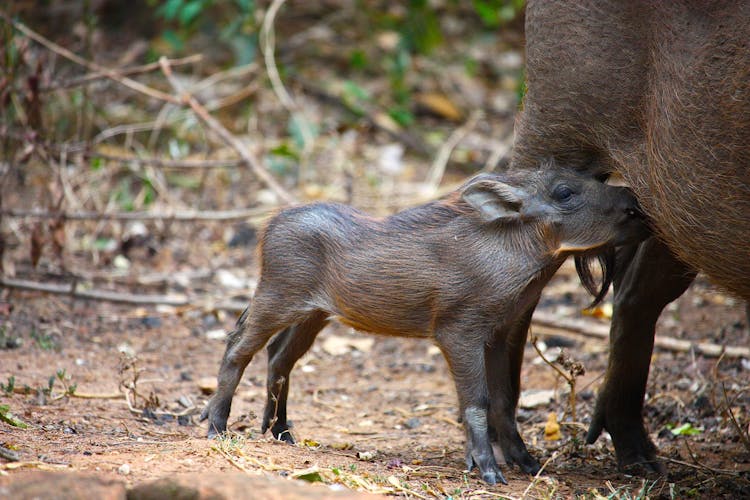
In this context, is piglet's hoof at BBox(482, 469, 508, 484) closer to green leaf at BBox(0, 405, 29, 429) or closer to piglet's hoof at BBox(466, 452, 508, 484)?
piglet's hoof at BBox(466, 452, 508, 484)

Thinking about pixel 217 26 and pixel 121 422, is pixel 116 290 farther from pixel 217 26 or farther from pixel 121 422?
pixel 217 26

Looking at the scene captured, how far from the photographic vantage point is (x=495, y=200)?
159 inches

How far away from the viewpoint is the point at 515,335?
456 cm

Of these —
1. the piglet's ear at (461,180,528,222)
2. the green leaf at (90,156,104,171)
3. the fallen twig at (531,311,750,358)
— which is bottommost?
the fallen twig at (531,311,750,358)

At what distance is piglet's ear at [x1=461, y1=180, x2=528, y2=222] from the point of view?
4016 mm

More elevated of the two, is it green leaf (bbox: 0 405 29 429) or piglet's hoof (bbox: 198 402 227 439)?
green leaf (bbox: 0 405 29 429)

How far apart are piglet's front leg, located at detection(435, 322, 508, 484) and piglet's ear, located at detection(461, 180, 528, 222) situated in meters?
0.46

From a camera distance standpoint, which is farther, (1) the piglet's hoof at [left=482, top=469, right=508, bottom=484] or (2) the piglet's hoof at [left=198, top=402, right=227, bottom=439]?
(2) the piglet's hoof at [left=198, top=402, right=227, bottom=439]

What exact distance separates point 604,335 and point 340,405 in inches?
65.4

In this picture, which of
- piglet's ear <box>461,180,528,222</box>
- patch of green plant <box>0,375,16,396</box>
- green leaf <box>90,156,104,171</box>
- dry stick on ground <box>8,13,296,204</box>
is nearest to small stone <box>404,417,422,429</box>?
piglet's ear <box>461,180,528,222</box>

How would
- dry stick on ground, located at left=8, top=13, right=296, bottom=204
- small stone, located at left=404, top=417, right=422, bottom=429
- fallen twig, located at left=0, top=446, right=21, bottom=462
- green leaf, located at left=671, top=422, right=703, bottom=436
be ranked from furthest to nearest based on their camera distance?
dry stick on ground, located at left=8, top=13, right=296, bottom=204 < small stone, located at left=404, top=417, right=422, bottom=429 < green leaf, located at left=671, top=422, right=703, bottom=436 < fallen twig, located at left=0, top=446, right=21, bottom=462

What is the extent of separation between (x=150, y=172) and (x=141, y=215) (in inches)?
28.6

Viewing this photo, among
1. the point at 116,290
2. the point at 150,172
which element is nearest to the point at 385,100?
the point at 150,172

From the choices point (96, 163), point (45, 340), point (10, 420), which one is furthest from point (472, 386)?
point (96, 163)
